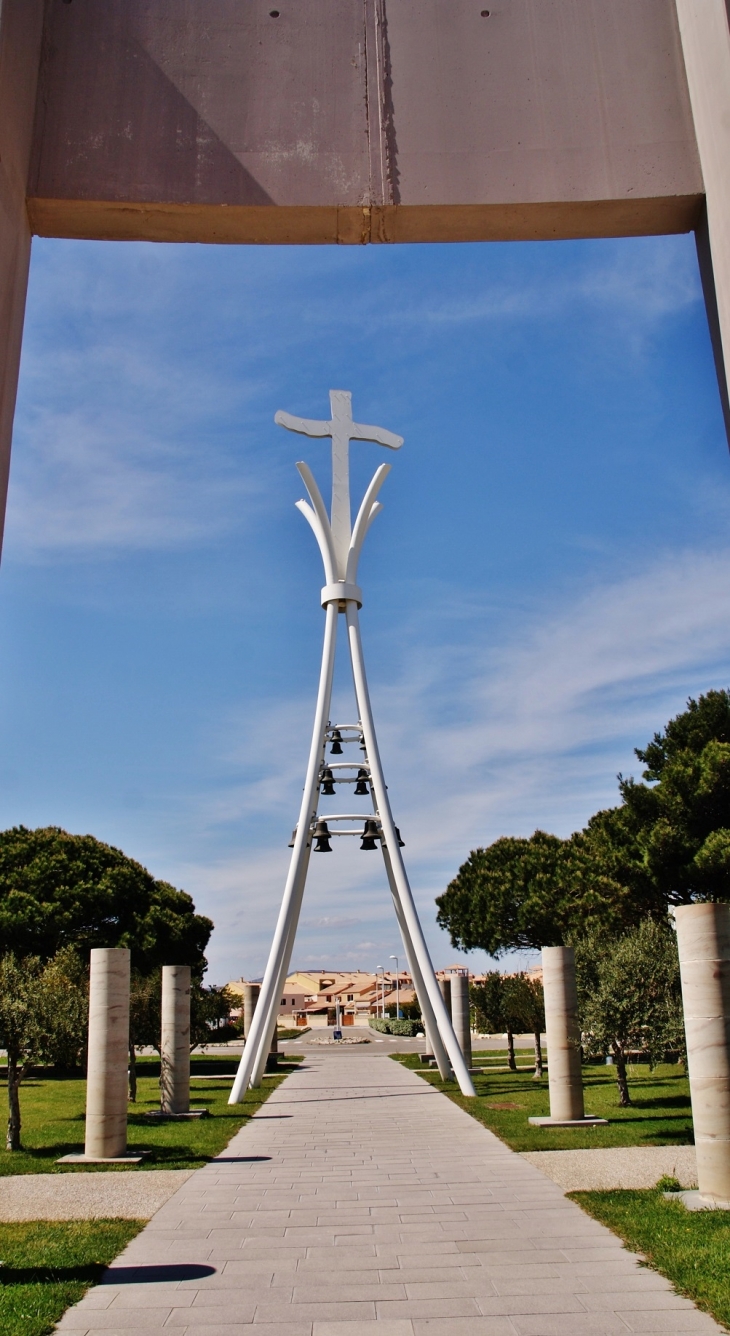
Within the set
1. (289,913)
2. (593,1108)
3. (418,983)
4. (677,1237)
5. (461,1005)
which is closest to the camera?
(677,1237)

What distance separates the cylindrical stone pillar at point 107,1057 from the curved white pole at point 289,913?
6273mm

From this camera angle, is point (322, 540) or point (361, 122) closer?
point (361, 122)

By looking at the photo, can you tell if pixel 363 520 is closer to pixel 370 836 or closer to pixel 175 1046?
pixel 370 836

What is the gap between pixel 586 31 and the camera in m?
3.80

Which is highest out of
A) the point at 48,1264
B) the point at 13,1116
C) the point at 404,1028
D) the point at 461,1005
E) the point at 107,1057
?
the point at 107,1057

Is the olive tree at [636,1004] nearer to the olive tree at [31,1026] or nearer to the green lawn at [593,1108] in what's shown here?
the green lawn at [593,1108]

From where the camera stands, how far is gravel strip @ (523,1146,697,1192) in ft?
32.1

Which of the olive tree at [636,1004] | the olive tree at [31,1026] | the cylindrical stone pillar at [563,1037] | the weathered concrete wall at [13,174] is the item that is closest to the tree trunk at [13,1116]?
the olive tree at [31,1026]

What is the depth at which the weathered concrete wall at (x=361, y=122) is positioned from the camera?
3674 millimetres

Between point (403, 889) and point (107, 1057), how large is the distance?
8.15 m

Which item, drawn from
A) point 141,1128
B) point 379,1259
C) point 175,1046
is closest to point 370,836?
point 175,1046

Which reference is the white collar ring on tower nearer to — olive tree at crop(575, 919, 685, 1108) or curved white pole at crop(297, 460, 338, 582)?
curved white pole at crop(297, 460, 338, 582)

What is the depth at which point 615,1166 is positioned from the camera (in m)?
10.9

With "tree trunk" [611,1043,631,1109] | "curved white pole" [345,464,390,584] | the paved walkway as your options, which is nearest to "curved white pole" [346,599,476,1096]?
"curved white pole" [345,464,390,584]
